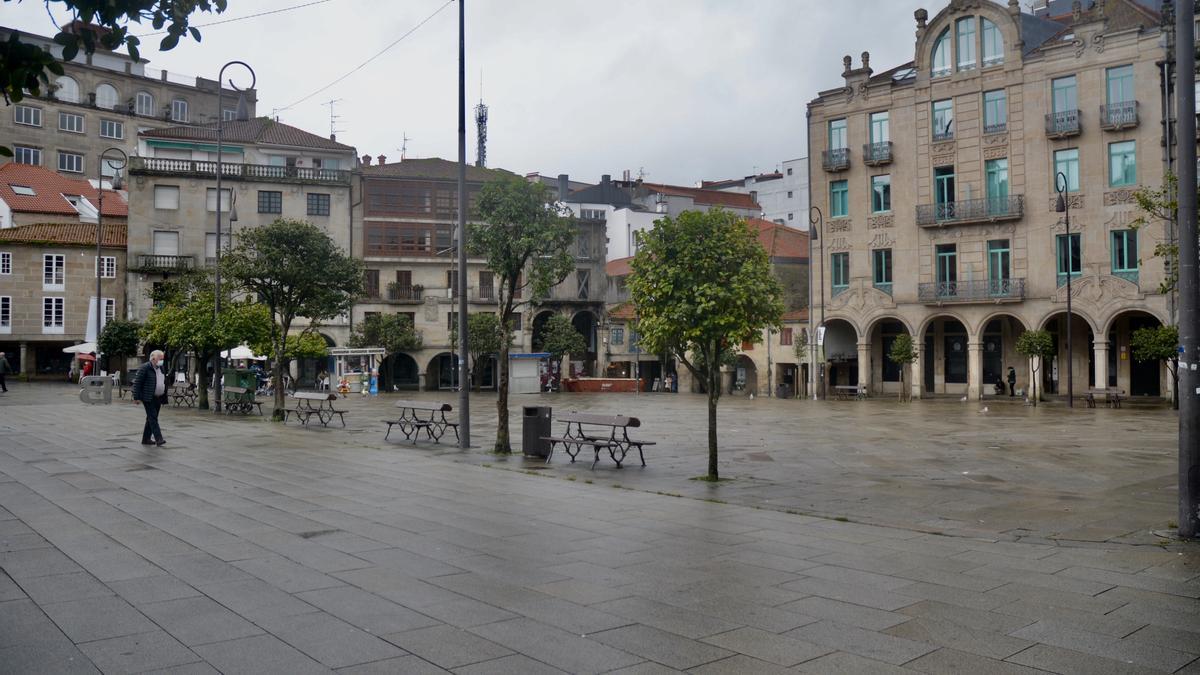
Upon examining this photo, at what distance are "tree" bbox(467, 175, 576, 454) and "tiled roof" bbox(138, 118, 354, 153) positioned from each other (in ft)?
156

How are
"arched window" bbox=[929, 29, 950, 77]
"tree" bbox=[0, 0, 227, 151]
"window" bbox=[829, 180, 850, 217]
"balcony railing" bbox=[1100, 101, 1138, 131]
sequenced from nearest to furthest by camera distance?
1. "tree" bbox=[0, 0, 227, 151]
2. "balcony railing" bbox=[1100, 101, 1138, 131]
3. "arched window" bbox=[929, 29, 950, 77]
4. "window" bbox=[829, 180, 850, 217]

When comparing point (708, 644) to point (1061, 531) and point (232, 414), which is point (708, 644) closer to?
point (1061, 531)

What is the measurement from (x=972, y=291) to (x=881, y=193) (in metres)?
6.89

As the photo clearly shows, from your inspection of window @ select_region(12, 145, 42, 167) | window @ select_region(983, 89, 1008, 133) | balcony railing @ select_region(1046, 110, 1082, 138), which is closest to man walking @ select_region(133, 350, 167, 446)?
balcony railing @ select_region(1046, 110, 1082, 138)

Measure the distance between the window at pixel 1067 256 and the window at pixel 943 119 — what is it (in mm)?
7200

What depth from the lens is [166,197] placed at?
55438 millimetres

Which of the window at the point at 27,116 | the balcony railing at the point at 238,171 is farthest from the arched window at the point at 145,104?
the balcony railing at the point at 238,171

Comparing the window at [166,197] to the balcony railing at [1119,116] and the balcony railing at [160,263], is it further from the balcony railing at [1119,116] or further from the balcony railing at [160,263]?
the balcony railing at [1119,116]

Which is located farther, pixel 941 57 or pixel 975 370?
pixel 941 57

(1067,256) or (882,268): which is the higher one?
(882,268)

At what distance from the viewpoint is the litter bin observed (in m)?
17.3

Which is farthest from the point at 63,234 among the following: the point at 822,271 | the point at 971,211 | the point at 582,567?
the point at 582,567

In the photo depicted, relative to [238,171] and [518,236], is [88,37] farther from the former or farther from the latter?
[238,171]

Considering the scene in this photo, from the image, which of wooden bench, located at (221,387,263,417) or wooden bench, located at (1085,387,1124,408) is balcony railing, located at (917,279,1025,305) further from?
wooden bench, located at (221,387,263,417)
